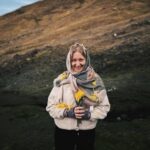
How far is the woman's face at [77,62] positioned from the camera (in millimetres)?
8445

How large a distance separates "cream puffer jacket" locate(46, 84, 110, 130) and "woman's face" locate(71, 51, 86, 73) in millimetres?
360

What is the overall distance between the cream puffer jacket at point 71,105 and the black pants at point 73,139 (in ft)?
0.34

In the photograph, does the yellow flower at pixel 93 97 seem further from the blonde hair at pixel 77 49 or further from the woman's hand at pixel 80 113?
the blonde hair at pixel 77 49

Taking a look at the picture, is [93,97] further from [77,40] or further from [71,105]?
[77,40]

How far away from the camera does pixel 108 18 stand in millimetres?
56312

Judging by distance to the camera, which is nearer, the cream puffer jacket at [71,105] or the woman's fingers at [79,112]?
the woman's fingers at [79,112]

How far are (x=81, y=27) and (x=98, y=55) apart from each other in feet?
53.9

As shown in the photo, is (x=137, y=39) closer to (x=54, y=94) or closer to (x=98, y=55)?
(x=98, y=55)

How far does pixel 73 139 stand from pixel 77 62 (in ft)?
4.71

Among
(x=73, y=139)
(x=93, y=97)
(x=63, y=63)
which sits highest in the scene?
(x=93, y=97)

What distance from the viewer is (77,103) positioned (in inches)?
326

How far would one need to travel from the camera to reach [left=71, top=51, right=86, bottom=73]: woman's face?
27.7ft

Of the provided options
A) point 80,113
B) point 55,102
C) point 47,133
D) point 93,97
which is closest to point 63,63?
point 47,133

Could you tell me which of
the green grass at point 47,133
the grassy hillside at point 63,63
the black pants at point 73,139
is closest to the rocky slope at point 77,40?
the grassy hillside at point 63,63
